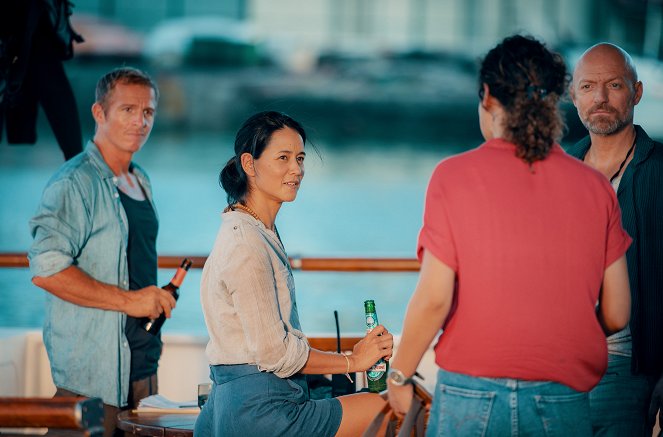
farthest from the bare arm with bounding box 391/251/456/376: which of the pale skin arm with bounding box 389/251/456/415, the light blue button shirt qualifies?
the light blue button shirt

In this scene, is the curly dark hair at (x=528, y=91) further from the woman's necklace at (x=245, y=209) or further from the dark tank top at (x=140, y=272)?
the dark tank top at (x=140, y=272)

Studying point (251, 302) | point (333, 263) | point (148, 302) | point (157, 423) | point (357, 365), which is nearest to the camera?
point (251, 302)

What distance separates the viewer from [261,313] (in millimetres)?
2572

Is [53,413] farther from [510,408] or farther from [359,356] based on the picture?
[359,356]

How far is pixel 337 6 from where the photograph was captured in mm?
38781

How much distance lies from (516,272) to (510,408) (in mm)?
293

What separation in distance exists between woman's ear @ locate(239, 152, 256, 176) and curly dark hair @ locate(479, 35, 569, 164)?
0.83 metres

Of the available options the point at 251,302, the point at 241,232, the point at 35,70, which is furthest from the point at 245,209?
the point at 35,70

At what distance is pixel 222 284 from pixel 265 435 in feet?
1.34

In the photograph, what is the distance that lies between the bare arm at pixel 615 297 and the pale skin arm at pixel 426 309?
375mm

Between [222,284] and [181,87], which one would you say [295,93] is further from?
[222,284]

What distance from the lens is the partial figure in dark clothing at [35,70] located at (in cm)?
363

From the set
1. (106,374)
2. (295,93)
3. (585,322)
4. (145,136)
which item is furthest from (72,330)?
(295,93)

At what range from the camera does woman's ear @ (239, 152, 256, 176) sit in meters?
2.82
